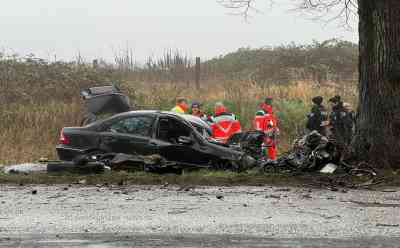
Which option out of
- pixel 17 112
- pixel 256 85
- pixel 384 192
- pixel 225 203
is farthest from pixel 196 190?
pixel 256 85

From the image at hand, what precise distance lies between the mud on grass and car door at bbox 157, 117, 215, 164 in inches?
36.8

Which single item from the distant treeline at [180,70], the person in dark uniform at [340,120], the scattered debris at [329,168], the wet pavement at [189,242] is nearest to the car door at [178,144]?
the scattered debris at [329,168]

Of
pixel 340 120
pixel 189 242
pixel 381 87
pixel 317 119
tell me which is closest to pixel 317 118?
pixel 317 119

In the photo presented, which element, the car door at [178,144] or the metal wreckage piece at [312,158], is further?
the car door at [178,144]

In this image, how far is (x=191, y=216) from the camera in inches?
294

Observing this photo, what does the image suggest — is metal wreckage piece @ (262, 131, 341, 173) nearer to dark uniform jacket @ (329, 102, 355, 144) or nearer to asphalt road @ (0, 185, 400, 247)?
asphalt road @ (0, 185, 400, 247)

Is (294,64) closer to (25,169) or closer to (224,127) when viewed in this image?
(224,127)

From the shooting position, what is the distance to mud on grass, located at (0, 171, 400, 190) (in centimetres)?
1030

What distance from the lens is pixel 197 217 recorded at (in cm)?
739

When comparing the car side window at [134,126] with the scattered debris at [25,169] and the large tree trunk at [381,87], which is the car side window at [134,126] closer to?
the scattered debris at [25,169]

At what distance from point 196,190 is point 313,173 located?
2600 mm

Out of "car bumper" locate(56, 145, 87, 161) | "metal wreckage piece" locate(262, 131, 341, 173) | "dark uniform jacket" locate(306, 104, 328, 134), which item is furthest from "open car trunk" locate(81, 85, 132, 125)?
"dark uniform jacket" locate(306, 104, 328, 134)

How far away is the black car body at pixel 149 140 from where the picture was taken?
1225 centimetres

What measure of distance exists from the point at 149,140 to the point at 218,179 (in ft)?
6.93
